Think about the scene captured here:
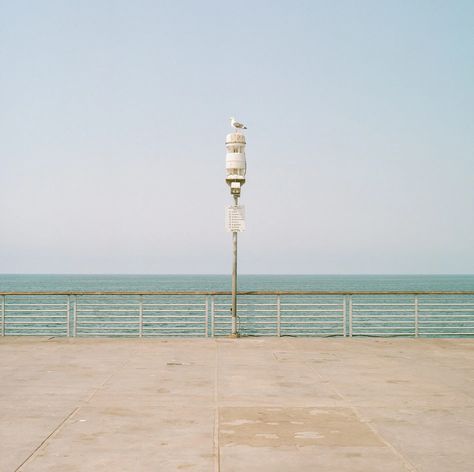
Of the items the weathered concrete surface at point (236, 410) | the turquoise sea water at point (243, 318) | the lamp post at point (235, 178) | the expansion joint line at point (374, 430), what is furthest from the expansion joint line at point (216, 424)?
the lamp post at point (235, 178)

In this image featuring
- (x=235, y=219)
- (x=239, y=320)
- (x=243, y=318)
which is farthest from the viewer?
(x=243, y=318)

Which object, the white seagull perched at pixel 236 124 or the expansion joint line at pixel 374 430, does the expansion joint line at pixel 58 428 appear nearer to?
the expansion joint line at pixel 374 430

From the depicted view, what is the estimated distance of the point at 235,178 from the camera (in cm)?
1200

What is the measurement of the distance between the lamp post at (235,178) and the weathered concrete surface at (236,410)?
2.42 meters

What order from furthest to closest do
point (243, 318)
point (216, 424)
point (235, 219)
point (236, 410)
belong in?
1. point (243, 318)
2. point (235, 219)
3. point (236, 410)
4. point (216, 424)

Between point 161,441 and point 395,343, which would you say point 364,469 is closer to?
point 161,441

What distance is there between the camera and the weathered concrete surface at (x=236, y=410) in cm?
438

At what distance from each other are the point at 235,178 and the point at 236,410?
22.0 ft

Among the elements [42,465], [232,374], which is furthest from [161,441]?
[232,374]

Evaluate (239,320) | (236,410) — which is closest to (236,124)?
(239,320)

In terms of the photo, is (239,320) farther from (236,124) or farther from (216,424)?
(216,424)

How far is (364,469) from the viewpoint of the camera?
4160 millimetres

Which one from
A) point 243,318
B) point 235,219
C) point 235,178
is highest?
point 235,178

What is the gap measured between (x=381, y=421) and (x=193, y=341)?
6489 mm
